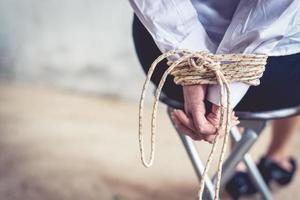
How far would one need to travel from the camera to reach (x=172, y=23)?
87 cm

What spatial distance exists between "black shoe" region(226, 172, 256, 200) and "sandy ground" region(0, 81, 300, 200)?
3.7 inches

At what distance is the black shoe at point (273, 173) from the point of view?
1.63 meters

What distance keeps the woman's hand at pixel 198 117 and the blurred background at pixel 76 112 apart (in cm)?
76

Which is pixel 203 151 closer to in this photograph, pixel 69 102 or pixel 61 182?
pixel 61 182

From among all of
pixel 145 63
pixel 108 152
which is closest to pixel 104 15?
pixel 108 152

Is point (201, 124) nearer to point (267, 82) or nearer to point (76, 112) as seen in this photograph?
point (267, 82)

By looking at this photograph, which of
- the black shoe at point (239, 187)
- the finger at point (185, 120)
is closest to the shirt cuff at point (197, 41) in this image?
the finger at point (185, 120)

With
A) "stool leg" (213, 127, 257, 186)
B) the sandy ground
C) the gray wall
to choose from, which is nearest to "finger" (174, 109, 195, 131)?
"stool leg" (213, 127, 257, 186)

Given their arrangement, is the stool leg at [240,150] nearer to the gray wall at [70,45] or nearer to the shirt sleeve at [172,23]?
the shirt sleeve at [172,23]

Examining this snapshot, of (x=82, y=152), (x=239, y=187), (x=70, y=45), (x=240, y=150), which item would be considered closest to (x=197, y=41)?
(x=240, y=150)

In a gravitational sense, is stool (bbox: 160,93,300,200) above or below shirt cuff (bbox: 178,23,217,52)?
below

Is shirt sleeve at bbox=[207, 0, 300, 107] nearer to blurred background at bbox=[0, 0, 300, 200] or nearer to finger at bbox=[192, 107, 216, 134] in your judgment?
finger at bbox=[192, 107, 216, 134]

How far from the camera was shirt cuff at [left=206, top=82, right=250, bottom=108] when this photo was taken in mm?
849

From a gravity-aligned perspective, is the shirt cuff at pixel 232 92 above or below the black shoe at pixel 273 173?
above
